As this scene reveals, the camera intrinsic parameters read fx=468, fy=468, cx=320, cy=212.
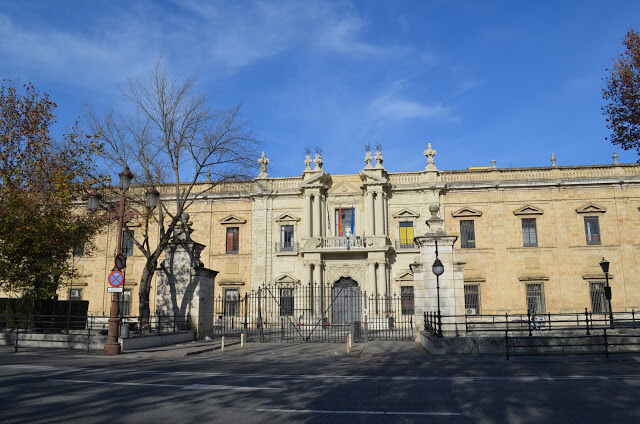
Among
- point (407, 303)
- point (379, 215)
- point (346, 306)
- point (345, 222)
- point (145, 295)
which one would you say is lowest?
point (346, 306)

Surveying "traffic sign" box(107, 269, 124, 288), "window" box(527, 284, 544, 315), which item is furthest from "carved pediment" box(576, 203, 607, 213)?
"traffic sign" box(107, 269, 124, 288)

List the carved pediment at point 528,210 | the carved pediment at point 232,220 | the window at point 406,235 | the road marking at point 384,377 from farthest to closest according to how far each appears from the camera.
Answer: the carved pediment at point 232,220, the window at point 406,235, the carved pediment at point 528,210, the road marking at point 384,377

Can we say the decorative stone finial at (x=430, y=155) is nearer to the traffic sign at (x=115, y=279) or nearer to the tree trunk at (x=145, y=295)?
the tree trunk at (x=145, y=295)

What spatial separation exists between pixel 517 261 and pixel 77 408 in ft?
103

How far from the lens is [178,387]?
848 centimetres

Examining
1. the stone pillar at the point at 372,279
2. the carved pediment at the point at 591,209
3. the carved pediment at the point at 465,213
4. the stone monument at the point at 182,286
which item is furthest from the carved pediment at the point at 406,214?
the stone monument at the point at 182,286

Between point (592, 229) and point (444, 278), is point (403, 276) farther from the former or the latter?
point (444, 278)

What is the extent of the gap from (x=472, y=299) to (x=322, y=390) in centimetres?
2687

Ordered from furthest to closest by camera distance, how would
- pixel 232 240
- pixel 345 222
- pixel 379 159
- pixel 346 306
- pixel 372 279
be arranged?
1. pixel 232 240
2. pixel 345 222
3. pixel 379 159
4. pixel 346 306
5. pixel 372 279

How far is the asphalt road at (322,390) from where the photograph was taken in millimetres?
6352

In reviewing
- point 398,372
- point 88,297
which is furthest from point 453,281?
point 88,297

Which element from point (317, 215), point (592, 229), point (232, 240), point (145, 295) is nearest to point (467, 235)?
point (592, 229)

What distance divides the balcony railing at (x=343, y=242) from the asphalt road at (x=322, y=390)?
20128mm

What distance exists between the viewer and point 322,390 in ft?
26.7
